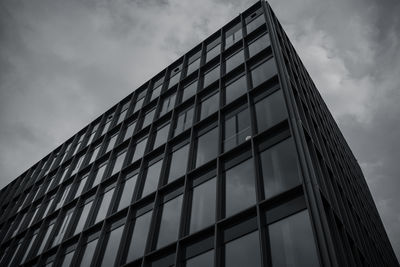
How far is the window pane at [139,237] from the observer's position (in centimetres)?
1581

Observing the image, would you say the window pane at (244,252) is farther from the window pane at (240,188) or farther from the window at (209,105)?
the window at (209,105)

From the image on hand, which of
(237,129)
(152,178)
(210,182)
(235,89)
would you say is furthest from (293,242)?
(235,89)

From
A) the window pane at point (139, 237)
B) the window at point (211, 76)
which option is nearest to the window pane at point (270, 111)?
the window at point (211, 76)

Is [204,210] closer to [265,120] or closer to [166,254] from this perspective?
[166,254]

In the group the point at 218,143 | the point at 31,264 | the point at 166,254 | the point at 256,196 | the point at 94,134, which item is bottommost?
the point at 166,254

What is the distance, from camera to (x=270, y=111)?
16375 millimetres

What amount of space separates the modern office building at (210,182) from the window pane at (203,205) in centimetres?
6

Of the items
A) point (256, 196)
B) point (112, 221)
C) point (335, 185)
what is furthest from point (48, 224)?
point (335, 185)

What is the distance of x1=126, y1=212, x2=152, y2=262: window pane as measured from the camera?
15.8 m

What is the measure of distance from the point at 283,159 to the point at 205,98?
349 inches

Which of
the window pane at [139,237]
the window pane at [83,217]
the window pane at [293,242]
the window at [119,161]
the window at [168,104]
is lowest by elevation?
the window pane at [293,242]

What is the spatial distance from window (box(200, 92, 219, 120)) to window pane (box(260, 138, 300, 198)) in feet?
19.6

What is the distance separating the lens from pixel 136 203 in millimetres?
18031

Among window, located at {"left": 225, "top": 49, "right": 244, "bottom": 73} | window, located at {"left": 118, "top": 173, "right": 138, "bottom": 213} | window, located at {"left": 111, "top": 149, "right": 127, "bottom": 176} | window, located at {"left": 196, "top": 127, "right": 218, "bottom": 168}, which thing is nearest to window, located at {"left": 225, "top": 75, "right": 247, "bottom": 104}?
window, located at {"left": 225, "top": 49, "right": 244, "bottom": 73}
